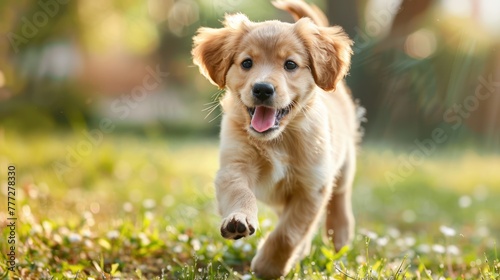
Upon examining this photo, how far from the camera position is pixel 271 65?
3025 millimetres

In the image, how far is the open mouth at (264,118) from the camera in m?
2.95

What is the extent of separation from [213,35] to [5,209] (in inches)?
64.5

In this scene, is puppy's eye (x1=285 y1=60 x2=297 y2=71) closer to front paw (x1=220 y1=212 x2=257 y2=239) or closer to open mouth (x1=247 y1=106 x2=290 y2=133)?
open mouth (x1=247 y1=106 x2=290 y2=133)

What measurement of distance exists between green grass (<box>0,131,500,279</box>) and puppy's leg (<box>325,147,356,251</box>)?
100 mm

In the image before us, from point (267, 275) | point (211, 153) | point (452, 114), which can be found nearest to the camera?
point (267, 275)

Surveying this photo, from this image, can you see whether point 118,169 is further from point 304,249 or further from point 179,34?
point 179,34

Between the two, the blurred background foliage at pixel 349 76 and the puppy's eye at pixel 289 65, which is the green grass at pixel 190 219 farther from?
the puppy's eye at pixel 289 65

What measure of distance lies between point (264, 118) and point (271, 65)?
0.80 ft

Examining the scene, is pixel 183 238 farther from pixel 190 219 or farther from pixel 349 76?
pixel 349 76

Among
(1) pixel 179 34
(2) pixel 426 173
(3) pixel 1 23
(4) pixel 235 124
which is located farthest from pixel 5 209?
(1) pixel 179 34

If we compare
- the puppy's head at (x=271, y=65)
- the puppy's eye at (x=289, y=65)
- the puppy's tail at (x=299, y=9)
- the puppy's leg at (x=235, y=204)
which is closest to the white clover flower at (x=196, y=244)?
the puppy's leg at (x=235, y=204)

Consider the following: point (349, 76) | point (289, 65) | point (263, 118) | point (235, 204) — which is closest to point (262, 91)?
point (263, 118)

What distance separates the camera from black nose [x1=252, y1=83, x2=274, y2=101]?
283cm

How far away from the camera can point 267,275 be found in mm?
3051
